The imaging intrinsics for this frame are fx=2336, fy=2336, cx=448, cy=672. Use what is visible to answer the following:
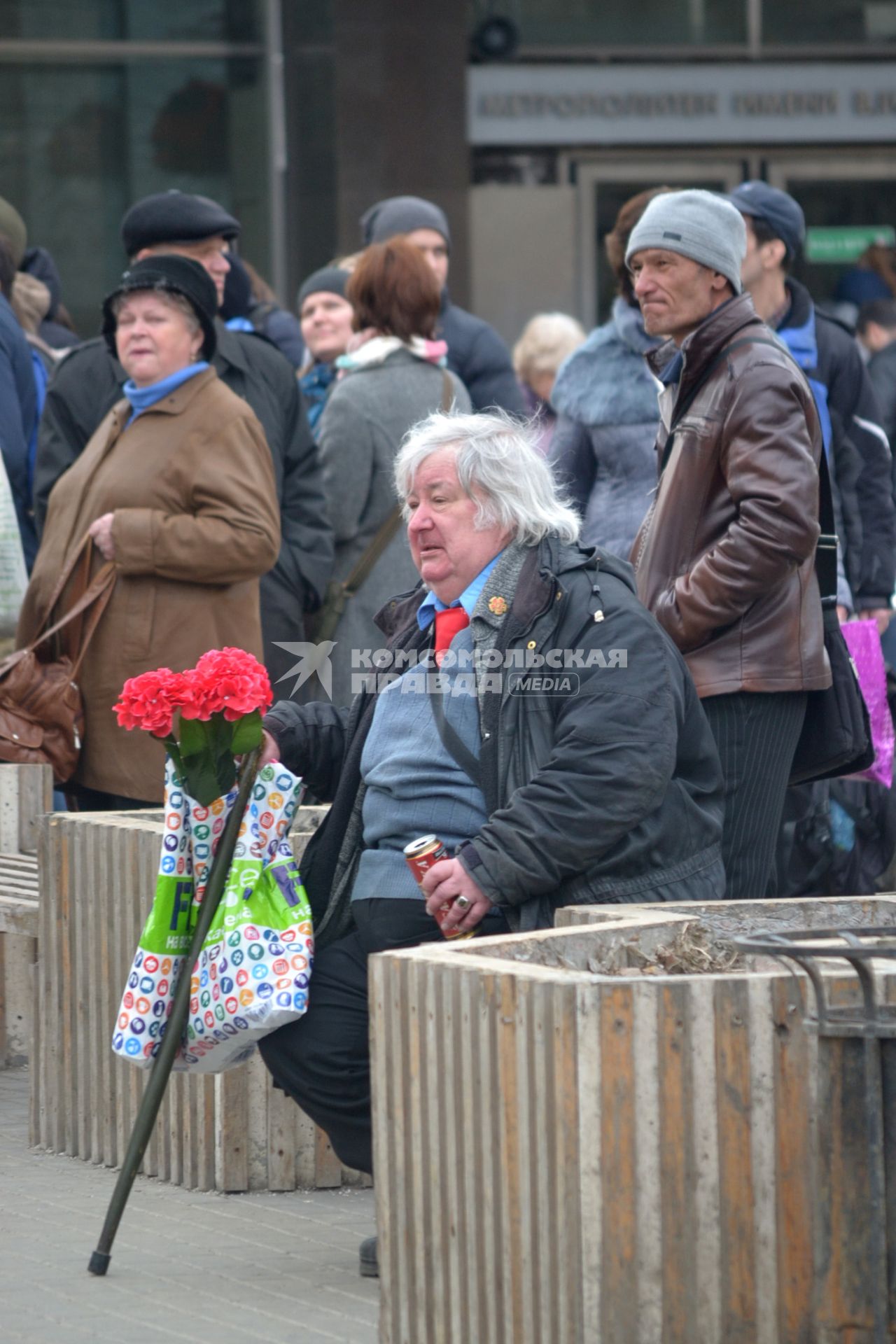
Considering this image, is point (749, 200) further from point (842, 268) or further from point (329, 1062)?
point (842, 268)

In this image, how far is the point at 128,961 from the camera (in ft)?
16.6

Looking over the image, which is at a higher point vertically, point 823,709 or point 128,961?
point 823,709

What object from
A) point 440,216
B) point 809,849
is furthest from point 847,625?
point 440,216

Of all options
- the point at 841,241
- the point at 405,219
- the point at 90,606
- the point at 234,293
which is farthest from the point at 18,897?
the point at 841,241

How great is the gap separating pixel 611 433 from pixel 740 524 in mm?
1489

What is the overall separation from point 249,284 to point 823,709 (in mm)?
2841

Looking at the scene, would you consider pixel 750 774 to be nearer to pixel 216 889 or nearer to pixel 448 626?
pixel 448 626

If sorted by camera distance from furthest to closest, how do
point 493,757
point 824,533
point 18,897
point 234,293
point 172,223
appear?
1. point 234,293
2. point 172,223
3. point 18,897
4. point 824,533
5. point 493,757

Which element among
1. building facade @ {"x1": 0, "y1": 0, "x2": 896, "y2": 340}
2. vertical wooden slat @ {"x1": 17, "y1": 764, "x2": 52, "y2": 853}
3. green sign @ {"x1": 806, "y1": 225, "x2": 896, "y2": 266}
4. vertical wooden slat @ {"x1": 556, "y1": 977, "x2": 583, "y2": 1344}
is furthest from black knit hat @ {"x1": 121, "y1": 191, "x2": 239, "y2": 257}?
green sign @ {"x1": 806, "y1": 225, "x2": 896, "y2": 266}

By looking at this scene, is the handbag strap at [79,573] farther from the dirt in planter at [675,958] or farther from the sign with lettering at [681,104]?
the sign with lettering at [681,104]

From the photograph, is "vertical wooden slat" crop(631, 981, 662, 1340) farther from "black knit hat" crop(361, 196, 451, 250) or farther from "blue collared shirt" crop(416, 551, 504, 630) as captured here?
"black knit hat" crop(361, 196, 451, 250)

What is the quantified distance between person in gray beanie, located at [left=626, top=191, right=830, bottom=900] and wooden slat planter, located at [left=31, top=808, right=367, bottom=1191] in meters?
0.97

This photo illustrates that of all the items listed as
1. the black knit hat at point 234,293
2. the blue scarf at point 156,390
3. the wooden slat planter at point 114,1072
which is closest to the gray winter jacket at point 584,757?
the wooden slat planter at point 114,1072

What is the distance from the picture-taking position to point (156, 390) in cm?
600
